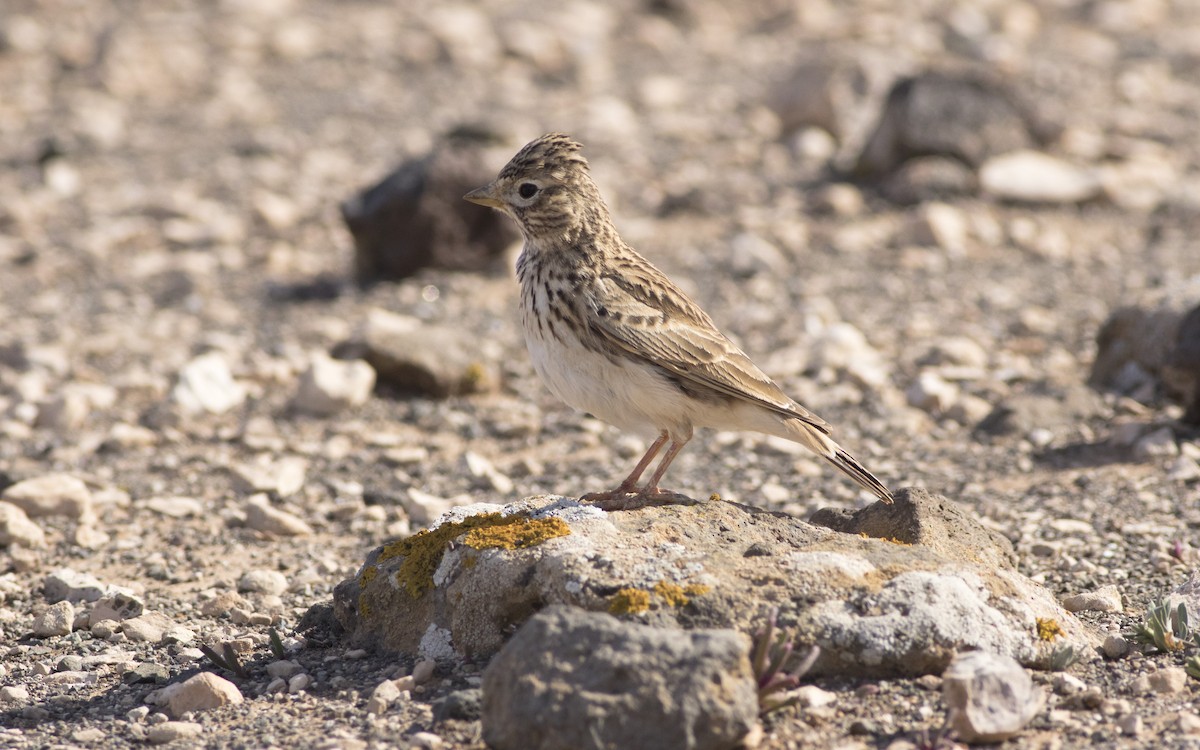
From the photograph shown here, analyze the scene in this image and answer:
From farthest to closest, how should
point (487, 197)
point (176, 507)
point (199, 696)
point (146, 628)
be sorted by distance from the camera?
point (176, 507), point (487, 197), point (146, 628), point (199, 696)

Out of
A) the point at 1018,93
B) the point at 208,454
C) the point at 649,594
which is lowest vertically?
the point at 208,454

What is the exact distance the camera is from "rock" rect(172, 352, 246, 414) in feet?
30.1

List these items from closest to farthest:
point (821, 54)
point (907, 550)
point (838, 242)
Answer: point (907, 550), point (838, 242), point (821, 54)

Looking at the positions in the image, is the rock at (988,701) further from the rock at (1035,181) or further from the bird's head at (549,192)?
the rock at (1035,181)

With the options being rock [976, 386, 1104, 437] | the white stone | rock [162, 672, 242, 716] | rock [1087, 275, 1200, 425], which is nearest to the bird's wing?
the white stone

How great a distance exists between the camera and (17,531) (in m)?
7.00

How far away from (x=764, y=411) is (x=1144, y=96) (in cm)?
1085

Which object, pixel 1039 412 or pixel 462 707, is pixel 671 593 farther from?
pixel 1039 412

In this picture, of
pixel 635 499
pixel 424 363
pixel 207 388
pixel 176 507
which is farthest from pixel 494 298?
pixel 635 499

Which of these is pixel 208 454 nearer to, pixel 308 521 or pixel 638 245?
pixel 308 521

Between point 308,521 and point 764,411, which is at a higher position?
point 764,411

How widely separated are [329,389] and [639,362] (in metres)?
3.47

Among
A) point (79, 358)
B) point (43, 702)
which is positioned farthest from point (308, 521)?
point (79, 358)

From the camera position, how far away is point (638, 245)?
475 inches
